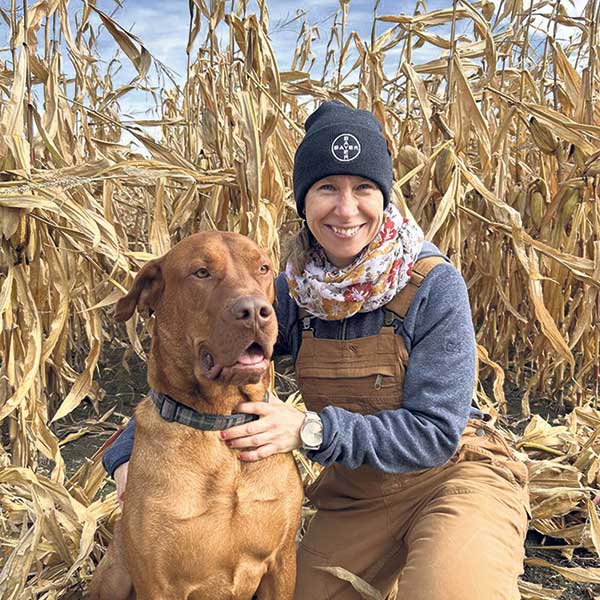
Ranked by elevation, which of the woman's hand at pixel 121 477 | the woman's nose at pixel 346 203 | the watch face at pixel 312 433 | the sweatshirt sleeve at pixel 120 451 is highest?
the woman's nose at pixel 346 203

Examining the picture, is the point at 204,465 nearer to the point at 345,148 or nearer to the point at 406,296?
the point at 406,296

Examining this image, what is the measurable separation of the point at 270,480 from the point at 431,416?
52cm

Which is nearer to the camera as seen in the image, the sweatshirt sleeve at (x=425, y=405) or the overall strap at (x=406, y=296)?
the sweatshirt sleeve at (x=425, y=405)

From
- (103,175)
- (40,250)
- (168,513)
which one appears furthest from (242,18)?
(168,513)

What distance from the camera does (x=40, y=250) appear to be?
109 inches

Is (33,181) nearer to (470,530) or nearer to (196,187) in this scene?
(196,187)

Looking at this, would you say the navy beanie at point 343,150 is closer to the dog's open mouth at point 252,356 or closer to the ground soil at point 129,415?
the dog's open mouth at point 252,356

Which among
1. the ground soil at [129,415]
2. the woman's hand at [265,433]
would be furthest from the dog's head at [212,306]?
the ground soil at [129,415]

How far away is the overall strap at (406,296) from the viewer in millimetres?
2201

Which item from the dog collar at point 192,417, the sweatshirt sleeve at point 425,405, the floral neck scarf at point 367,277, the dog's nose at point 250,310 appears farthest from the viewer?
the floral neck scarf at point 367,277

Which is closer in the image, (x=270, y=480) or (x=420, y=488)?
(x=270, y=480)

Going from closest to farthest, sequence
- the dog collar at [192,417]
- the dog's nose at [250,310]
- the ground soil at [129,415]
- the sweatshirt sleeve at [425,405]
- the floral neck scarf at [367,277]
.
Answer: the dog's nose at [250,310] → the dog collar at [192,417] → the sweatshirt sleeve at [425,405] → the floral neck scarf at [367,277] → the ground soil at [129,415]

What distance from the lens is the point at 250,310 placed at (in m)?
1.77

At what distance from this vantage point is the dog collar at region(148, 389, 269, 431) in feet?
6.28
